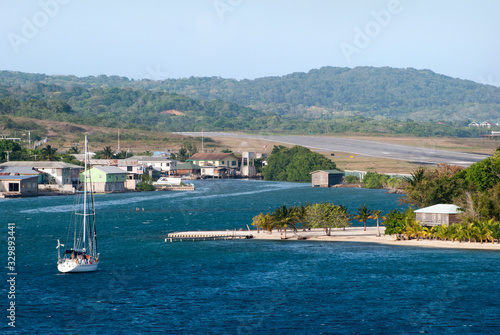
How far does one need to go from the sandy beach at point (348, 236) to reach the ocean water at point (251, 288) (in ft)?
7.41

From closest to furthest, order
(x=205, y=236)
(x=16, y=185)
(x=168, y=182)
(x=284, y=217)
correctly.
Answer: (x=284, y=217) → (x=205, y=236) → (x=16, y=185) → (x=168, y=182)

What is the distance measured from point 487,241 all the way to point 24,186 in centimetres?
10956

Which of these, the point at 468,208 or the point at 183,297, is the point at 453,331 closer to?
the point at 183,297

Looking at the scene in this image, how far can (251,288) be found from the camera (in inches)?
2530

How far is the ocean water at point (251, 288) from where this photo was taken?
52.8 metres

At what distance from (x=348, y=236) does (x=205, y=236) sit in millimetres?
18336

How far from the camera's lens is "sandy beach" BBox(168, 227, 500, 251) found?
3246 inches

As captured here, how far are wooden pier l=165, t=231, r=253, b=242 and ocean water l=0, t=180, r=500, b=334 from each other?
75.7 inches

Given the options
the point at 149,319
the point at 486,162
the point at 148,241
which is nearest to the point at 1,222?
the point at 148,241

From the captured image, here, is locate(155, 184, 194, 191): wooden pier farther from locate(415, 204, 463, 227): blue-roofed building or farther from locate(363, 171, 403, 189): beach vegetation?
locate(415, 204, 463, 227): blue-roofed building

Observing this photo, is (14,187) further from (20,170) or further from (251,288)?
(251,288)

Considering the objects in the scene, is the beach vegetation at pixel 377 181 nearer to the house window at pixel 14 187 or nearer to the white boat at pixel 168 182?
the white boat at pixel 168 182

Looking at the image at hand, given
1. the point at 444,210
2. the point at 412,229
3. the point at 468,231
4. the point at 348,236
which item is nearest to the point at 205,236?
the point at 348,236

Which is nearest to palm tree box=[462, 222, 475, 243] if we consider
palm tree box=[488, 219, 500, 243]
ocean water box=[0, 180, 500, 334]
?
palm tree box=[488, 219, 500, 243]
